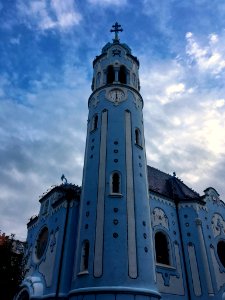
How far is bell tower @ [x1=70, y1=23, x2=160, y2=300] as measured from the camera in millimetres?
17484

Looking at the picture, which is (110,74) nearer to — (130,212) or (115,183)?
(115,183)

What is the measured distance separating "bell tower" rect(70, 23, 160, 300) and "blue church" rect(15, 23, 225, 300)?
2.4 inches

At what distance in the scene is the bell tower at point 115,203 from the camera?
1748 centimetres

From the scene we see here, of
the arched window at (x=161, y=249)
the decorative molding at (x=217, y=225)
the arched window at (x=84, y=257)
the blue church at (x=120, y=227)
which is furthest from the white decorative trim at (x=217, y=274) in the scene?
the arched window at (x=84, y=257)

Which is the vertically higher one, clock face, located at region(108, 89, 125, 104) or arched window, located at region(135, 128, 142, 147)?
clock face, located at region(108, 89, 125, 104)

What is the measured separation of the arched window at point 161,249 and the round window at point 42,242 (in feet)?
31.1

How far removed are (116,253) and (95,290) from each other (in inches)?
95.8

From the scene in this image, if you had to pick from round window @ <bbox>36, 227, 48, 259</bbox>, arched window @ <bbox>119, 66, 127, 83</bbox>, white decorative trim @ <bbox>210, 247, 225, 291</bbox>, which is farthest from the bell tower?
white decorative trim @ <bbox>210, 247, 225, 291</bbox>

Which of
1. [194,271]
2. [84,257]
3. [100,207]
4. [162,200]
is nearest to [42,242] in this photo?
[84,257]

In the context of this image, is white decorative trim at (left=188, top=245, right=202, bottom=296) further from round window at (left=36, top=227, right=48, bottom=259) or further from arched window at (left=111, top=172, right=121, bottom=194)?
round window at (left=36, top=227, right=48, bottom=259)

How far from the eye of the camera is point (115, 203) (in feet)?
66.5

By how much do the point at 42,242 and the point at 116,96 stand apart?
14899 millimetres

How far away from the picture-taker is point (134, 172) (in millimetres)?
22281

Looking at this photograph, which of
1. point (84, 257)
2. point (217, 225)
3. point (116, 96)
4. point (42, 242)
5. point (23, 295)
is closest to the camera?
point (84, 257)
